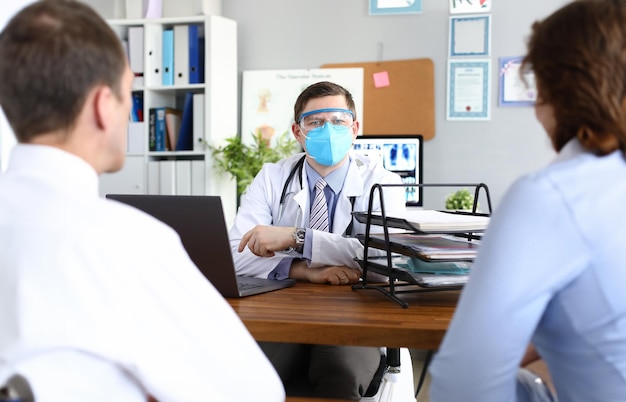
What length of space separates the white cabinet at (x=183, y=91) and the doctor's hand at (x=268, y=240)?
2165 millimetres

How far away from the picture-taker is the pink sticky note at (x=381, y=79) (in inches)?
152

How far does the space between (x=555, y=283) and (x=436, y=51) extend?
3.16 meters

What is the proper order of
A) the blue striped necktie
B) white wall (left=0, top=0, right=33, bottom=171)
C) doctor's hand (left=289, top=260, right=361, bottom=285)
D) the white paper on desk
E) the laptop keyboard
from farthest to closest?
white wall (left=0, top=0, right=33, bottom=171) < the blue striped necktie < doctor's hand (left=289, top=260, right=361, bottom=285) < the laptop keyboard < the white paper on desk

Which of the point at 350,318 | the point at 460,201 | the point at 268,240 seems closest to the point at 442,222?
the point at 350,318

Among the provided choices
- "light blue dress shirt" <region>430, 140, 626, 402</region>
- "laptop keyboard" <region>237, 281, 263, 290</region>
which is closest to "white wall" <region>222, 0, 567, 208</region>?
"laptop keyboard" <region>237, 281, 263, 290</region>

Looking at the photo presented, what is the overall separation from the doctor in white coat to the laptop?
0.85ft

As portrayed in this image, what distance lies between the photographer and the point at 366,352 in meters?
1.63

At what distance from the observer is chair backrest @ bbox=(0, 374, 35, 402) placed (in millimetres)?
644

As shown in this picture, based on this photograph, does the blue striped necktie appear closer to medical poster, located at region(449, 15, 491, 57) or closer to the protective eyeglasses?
the protective eyeglasses

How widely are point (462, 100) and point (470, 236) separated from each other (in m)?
2.36

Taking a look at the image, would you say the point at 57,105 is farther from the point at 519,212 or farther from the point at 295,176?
the point at 295,176

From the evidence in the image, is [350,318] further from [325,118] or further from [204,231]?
[325,118]

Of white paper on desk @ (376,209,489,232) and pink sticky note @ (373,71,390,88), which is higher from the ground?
pink sticky note @ (373,71,390,88)

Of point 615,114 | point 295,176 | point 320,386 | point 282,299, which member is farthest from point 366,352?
point 615,114
